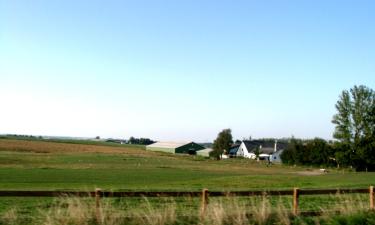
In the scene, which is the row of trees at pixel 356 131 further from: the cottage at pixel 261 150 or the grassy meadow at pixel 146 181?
the cottage at pixel 261 150

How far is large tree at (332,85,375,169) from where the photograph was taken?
8306cm

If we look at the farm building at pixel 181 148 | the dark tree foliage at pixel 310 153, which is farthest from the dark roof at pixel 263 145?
the dark tree foliage at pixel 310 153

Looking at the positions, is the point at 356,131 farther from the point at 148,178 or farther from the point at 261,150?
the point at 261,150

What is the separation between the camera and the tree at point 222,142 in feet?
461

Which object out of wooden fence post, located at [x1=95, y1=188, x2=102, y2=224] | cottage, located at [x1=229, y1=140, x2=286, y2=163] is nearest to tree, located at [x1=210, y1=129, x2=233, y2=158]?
cottage, located at [x1=229, y1=140, x2=286, y2=163]

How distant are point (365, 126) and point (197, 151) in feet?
344

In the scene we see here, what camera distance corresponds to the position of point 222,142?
463ft

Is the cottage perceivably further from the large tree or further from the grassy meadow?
the grassy meadow

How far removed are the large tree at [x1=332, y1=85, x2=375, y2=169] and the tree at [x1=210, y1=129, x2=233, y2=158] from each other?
56.9 metres

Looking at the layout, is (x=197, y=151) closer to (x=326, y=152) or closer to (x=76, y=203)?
(x=326, y=152)

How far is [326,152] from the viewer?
9488 cm

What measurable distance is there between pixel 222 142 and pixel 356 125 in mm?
59679

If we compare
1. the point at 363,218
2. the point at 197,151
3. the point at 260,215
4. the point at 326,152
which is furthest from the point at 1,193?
the point at 197,151

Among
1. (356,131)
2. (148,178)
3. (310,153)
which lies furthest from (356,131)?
(148,178)
